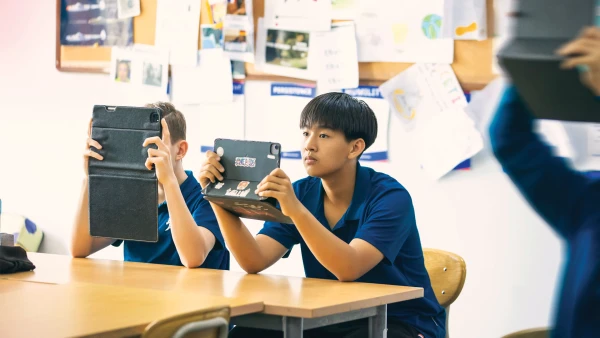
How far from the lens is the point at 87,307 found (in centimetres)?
156

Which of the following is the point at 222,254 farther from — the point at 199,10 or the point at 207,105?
the point at 199,10

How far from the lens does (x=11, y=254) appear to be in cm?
210

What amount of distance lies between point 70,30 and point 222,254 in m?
1.86

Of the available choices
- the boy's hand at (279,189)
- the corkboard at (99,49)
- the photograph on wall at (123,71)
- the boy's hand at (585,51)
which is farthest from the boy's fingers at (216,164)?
the photograph on wall at (123,71)

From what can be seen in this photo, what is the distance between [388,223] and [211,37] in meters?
1.67

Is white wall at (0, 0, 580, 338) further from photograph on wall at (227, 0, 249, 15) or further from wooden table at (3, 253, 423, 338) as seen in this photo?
wooden table at (3, 253, 423, 338)

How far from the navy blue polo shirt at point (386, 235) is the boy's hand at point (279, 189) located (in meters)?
0.22

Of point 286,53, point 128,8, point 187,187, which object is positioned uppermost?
point 128,8

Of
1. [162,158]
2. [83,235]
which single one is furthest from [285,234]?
[83,235]

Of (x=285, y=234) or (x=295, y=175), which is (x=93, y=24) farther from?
(x=285, y=234)

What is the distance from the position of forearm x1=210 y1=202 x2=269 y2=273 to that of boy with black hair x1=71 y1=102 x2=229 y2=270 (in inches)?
3.8

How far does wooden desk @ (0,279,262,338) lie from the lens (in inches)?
53.6

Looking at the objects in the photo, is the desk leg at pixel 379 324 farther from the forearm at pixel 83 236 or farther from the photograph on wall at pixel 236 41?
the photograph on wall at pixel 236 41

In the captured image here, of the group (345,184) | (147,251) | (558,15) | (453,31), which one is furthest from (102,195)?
(558,15)
